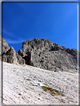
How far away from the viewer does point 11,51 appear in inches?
1556

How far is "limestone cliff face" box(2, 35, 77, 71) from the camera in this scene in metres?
40.6

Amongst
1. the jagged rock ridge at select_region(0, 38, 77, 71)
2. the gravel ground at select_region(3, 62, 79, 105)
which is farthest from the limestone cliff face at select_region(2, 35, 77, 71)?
the gravel ground at select_region(3, 62, 79, 105)

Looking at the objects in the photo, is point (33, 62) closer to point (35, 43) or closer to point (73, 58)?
point (35, 43)

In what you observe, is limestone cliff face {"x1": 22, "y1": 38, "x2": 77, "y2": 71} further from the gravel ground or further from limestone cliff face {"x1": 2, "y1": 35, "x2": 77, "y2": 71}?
the gravel ground

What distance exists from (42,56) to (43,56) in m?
1.03

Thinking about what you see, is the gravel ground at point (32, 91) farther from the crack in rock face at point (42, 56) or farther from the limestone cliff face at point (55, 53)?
the limestone cliff face at point (55, 53)

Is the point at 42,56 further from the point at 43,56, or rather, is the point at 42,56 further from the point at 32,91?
the point at 32,91

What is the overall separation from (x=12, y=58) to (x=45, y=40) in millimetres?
75515

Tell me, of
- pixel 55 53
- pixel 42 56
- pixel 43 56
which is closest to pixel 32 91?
pixel 42 56

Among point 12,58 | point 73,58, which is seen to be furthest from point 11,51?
point 73,58

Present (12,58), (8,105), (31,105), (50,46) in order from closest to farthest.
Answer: (8,105) → (31,105) → (12,58) → (50,46)

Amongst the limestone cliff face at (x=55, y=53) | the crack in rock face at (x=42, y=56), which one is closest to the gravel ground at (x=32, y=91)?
the crack in rock face at (x=42, y=56)

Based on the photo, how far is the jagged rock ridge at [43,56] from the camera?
40.6m

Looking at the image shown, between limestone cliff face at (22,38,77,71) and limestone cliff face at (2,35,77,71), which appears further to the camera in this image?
limestone cliff face at (22,38,77,71)
